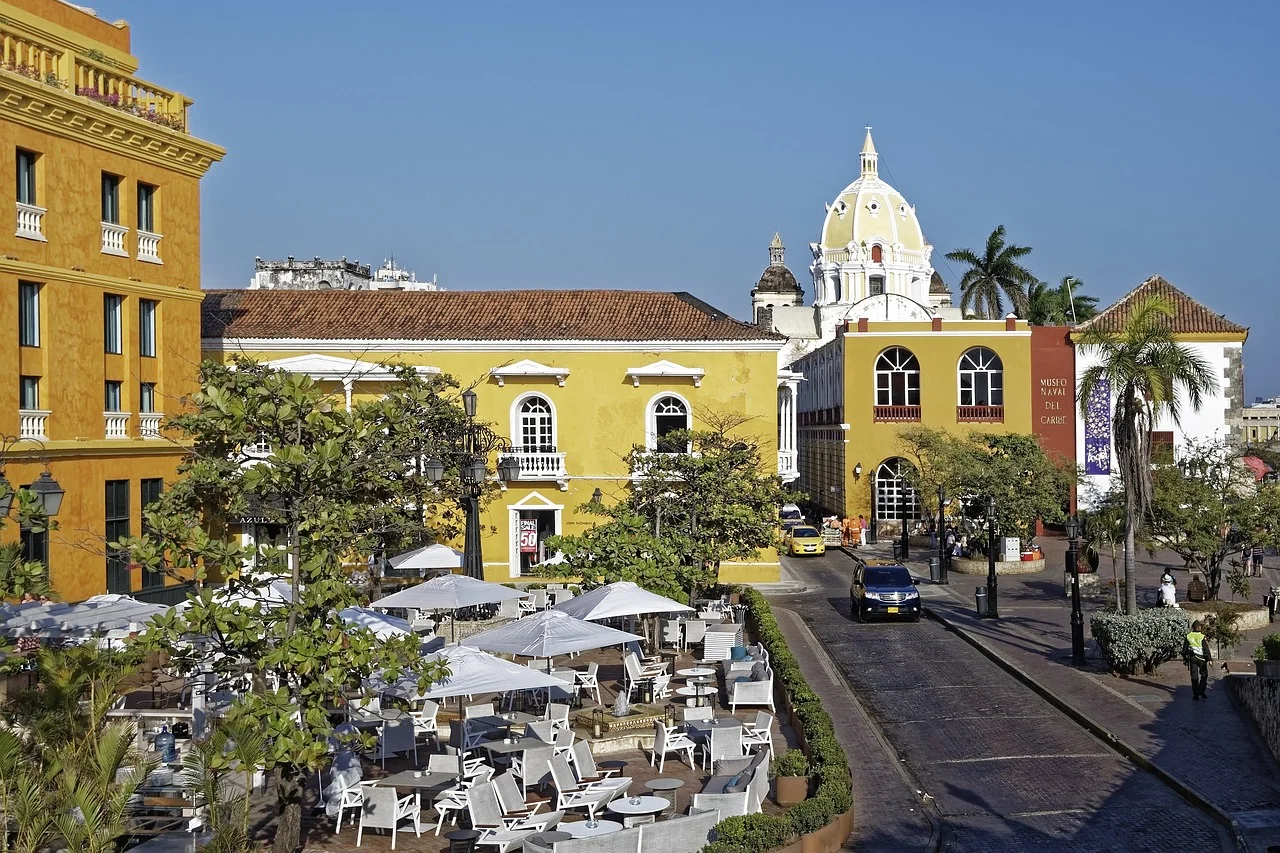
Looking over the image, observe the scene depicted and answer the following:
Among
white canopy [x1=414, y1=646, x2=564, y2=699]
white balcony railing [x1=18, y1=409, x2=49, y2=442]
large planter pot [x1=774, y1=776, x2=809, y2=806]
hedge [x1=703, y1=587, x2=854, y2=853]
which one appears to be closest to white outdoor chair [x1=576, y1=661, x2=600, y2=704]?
hedge [x1=703, y1=587, x2=854, y2=853]

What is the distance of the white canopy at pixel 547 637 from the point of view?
1766 centimetres

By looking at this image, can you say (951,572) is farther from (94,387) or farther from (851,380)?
(94,387)

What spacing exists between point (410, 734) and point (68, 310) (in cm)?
1290

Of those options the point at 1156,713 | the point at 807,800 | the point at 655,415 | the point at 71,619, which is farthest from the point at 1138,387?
the point at 71,619

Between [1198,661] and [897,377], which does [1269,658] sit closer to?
[1198,661]

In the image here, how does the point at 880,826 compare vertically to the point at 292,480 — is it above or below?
below

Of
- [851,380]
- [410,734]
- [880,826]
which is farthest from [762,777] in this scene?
[851,380]

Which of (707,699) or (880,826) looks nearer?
(880,826)

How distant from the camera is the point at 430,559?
27125 mm

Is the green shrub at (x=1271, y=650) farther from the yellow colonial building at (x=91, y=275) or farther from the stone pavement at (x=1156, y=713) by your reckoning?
the yellow colonial building at (x=91, y=275)

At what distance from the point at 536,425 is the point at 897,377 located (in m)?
17.8

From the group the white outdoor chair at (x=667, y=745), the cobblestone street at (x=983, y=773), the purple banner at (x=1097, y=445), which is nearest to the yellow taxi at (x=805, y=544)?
the purple banner at (x=1097, y=445)

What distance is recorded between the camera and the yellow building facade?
49.2m

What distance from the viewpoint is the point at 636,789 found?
15461mm
